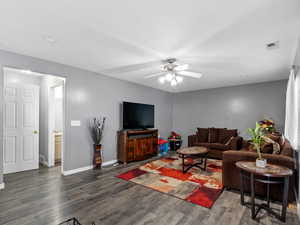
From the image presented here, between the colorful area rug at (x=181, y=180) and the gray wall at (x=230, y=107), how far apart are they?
1981 millimetres

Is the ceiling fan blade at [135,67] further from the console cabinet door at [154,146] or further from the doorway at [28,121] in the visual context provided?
the console cabinet door at [154,146]

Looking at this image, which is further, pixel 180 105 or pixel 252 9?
pixel 180 105

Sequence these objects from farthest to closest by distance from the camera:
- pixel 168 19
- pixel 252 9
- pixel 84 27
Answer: pixel 84 27
pixel 168 19
pixel 252 9

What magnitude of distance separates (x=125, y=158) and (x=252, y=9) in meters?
4.02

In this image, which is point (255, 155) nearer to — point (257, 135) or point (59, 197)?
A: point (257, 135)

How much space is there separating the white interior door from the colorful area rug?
2415mm

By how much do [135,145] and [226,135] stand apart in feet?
10.0

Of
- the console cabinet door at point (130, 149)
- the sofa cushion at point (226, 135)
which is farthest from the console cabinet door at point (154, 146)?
the sofa cushion at point (226, 135)

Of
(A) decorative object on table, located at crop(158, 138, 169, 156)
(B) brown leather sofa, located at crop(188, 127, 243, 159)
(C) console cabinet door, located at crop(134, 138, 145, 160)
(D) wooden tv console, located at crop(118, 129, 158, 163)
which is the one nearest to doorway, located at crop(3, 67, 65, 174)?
(D) wooden tv console, located at crop(118, 129, 158, 163)

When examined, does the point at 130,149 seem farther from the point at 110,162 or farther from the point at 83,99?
the point at 83,99

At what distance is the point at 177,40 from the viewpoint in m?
2.36

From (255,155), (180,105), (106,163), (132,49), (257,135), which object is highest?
(132,49)

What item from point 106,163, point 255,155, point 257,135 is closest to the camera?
point 257,135

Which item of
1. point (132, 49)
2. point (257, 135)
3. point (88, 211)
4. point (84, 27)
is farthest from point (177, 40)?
point (88, 211)
